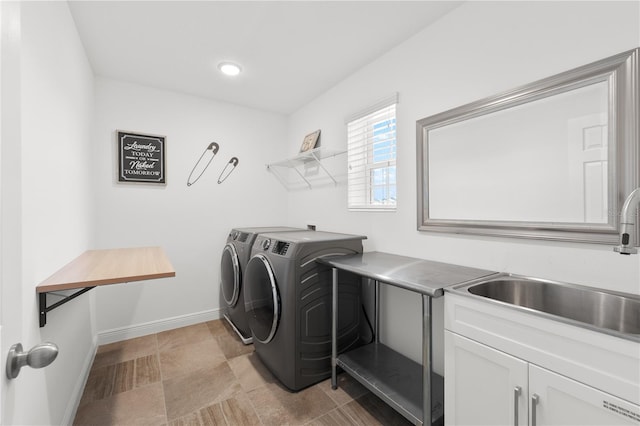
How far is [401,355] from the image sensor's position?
204 cm

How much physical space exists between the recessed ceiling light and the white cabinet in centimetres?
250

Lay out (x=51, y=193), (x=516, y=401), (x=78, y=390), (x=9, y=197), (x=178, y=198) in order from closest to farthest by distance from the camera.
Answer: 1. (x=9, y=197)
2. (x=516, y=401)
3. (x=51, y=193)
4. (x=78, y=390)
5. (x=178, y=198)

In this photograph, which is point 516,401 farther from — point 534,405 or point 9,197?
point 9,197

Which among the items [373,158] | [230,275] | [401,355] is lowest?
[401,355]

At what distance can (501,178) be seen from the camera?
5.07 feet

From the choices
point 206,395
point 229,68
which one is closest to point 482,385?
point 206,395

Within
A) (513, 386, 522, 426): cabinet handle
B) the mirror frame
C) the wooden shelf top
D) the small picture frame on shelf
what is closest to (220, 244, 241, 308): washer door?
the wooden shelf top

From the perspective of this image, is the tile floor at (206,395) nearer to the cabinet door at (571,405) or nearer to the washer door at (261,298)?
the washer door at (261,298)

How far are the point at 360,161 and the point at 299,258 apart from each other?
1.08 metres

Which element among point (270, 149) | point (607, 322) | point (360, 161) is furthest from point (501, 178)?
point (270, 149)

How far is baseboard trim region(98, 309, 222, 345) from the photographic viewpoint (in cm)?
263

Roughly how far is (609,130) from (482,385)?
1174 mm

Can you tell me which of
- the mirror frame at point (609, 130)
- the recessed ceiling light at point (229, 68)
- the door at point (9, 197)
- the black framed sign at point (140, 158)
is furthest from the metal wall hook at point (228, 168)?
the door at point (9, 197)

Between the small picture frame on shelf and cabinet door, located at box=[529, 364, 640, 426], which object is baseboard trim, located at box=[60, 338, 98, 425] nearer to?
cabinet door, located at box=[529, 364, 640, 426]
